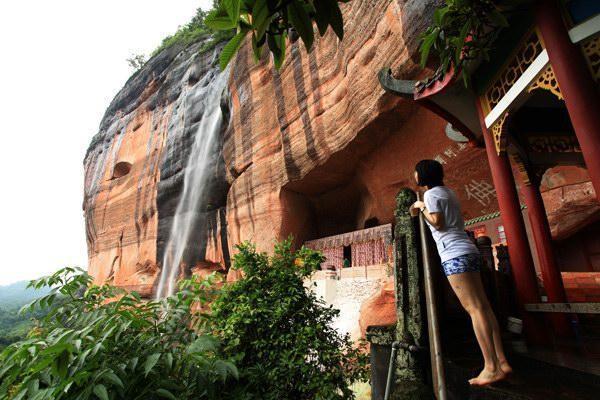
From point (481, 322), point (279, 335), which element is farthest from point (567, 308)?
point (279, 335)

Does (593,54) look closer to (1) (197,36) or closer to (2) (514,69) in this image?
(2) (514,69)

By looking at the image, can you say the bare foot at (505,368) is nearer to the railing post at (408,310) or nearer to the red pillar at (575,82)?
the railing post at (408,310)

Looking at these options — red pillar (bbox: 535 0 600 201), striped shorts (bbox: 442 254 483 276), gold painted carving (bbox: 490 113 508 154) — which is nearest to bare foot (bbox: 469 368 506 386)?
striped shorts (bbox: 442 254 483 276)

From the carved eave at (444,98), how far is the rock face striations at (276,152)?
3.05 meters

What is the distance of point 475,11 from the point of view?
1639mm

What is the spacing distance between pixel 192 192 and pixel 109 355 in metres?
13.7

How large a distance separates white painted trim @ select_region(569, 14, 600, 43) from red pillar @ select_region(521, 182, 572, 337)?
2185 mm

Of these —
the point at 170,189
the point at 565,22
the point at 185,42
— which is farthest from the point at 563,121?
the point at 185,42

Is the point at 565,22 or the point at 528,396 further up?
the point at 565,22

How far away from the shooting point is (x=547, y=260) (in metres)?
3.73

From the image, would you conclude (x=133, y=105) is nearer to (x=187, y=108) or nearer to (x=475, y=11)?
(x=187, y=108)

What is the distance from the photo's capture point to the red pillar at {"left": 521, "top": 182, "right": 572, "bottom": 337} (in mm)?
3512

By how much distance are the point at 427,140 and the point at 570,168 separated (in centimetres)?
324

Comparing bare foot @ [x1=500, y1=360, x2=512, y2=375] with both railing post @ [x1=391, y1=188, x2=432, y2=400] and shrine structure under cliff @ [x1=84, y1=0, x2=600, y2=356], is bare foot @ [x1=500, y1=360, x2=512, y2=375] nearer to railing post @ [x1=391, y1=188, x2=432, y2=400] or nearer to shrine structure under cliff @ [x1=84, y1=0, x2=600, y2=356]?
railing post @ [x1=391, y1=188, x2=432, y2=400]
